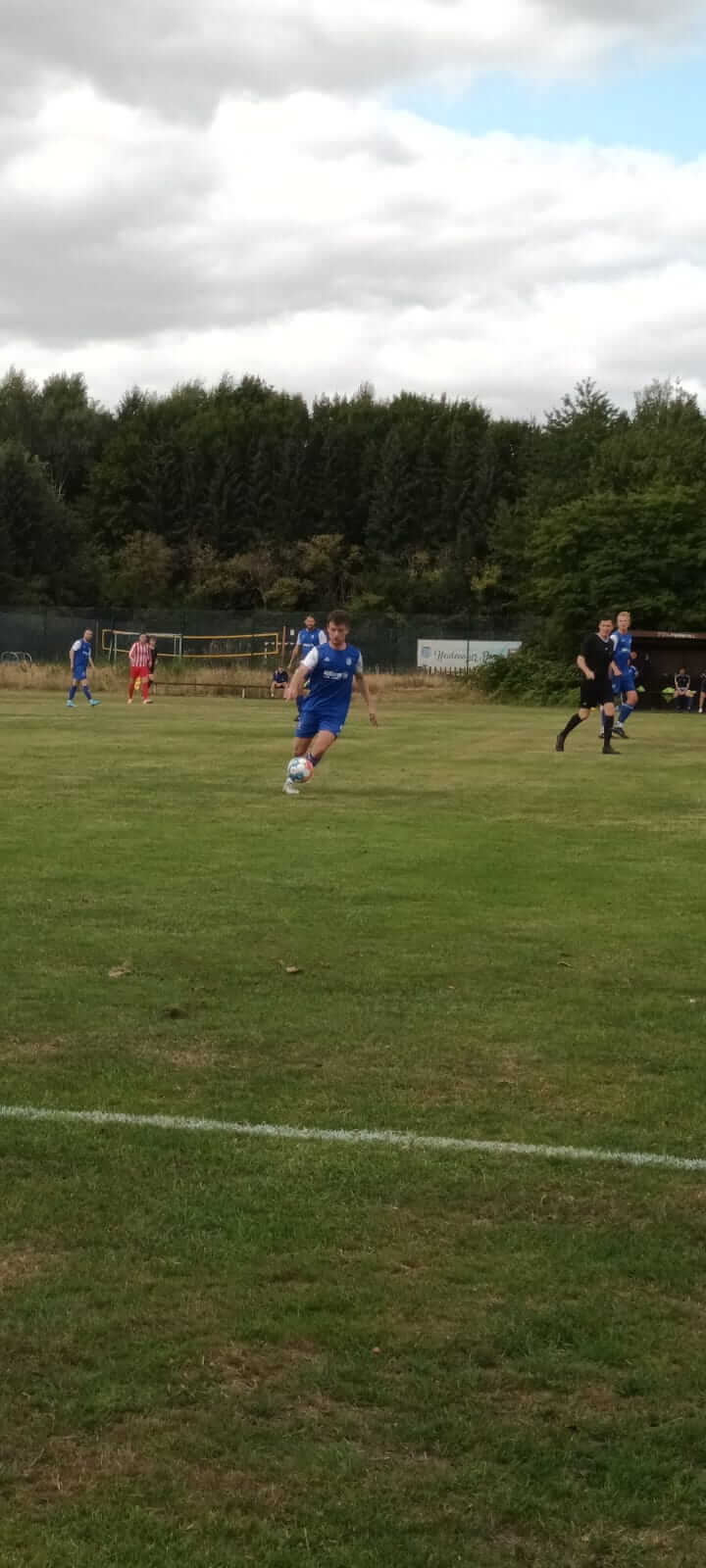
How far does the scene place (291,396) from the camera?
314 feet

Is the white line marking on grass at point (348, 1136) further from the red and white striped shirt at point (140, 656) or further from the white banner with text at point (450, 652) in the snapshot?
the white banner with text at point (450, 652)

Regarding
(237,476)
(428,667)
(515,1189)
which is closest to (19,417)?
(237,476)

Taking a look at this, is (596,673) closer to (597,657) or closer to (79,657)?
(597,657)

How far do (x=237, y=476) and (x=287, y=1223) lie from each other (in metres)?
85.9

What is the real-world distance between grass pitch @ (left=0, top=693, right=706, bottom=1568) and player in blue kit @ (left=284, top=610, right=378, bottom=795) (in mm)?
6175

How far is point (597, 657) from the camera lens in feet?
72.0

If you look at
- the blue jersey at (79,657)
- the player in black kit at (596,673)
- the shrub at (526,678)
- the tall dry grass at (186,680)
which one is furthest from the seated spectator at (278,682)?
the player in black kit at (596,673)

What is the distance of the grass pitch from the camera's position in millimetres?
2963

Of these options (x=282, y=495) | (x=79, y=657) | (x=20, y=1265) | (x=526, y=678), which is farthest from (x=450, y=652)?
(x=20, y=1265)

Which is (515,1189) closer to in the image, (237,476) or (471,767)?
(471,767)

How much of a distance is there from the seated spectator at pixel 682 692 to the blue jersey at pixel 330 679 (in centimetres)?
2963

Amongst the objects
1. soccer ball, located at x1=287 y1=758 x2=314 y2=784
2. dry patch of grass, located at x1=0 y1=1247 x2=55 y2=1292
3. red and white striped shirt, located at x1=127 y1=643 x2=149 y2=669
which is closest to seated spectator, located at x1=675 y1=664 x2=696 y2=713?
red and white striped shirt, located at x1=127 y1=643 x2=149 y2=669

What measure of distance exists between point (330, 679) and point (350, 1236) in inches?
487

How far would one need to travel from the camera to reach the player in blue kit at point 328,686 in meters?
16.2
